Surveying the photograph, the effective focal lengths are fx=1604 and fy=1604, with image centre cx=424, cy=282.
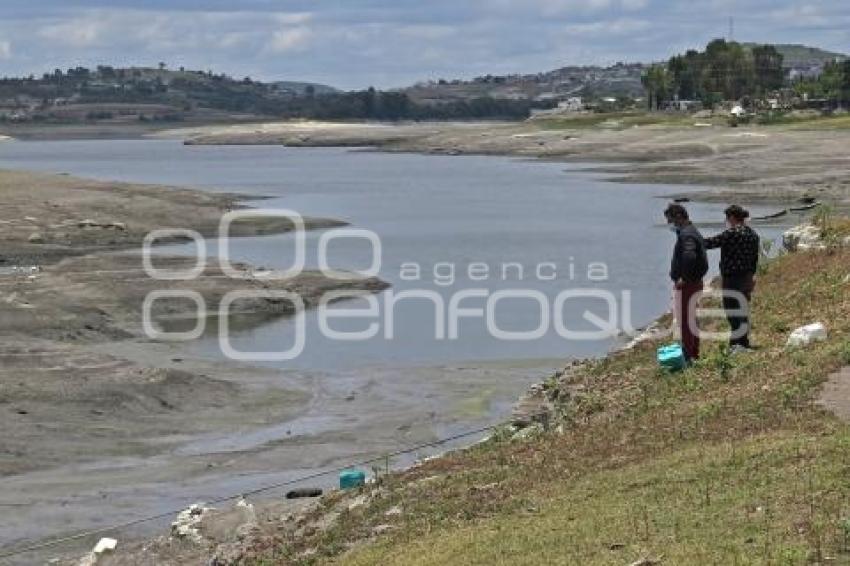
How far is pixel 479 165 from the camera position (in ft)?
424

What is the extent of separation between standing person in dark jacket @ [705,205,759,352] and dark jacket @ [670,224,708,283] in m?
0.45

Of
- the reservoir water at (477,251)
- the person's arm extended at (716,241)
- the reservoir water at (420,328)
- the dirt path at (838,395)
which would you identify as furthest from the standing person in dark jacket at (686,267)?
the reservoir water at (477,251)

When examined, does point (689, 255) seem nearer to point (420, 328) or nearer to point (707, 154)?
point (420, 328)

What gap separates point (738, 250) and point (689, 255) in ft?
4.17

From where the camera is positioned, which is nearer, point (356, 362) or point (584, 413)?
point (584, 413)

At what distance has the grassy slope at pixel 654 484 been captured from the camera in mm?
11070

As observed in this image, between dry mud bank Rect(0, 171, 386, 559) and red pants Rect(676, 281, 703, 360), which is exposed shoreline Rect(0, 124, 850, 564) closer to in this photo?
dry mud bank Rect(0, 171, 386, 559)

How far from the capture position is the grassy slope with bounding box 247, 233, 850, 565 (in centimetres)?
1107

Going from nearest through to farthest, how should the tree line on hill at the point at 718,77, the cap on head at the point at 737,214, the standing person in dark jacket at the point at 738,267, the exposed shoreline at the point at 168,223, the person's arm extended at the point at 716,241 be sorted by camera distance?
the person's arm extended at the point at 716,241, the cap on head at the point at 737,214, the standing person in dark jacket at the point at 738,267, the exposed shoreline at the point at 168,223, the tree line on hill at the point at 718,77

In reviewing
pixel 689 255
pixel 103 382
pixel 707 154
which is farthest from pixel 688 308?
pixel 707 154

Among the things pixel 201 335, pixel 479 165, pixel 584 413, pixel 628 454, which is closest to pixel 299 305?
pixel 201 335

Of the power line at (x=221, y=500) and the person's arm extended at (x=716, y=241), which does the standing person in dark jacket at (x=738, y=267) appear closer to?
the person's arm extended at (x=716, y=241)

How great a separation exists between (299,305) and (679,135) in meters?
96.5

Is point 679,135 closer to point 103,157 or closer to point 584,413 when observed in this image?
point 103,157
